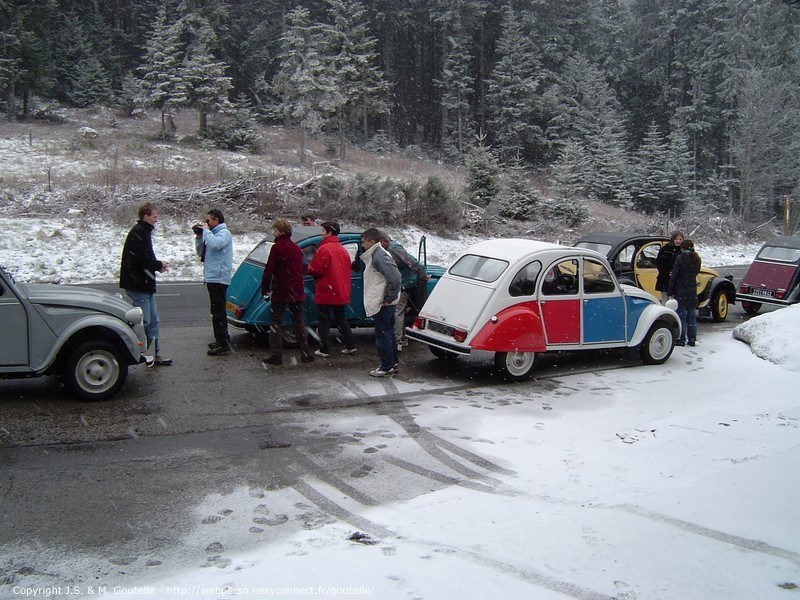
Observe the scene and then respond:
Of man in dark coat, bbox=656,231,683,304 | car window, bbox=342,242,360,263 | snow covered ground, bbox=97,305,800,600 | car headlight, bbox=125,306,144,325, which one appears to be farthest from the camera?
man in dark coat, bbox=656,231,683,304

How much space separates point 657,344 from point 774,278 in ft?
21.6

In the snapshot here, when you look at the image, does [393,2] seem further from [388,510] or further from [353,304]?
[388,510]

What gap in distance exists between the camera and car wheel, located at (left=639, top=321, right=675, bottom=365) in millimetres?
10914

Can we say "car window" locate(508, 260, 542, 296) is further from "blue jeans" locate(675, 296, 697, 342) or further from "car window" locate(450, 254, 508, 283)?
"blue jeans" locate(675, 296, 697, 342)

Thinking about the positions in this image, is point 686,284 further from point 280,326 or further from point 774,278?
point 280,326

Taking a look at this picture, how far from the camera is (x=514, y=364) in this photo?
9633mm

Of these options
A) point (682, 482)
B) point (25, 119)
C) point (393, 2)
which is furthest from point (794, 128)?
point (682, 482)

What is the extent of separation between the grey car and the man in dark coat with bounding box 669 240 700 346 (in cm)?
857

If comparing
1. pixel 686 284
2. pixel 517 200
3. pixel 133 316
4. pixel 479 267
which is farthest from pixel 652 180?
pixel 133 316

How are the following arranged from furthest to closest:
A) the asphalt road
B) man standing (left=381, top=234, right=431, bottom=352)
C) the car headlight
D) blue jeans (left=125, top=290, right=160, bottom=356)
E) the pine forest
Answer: the pine forest
man standing (left=381, top=234, right=431, bottom=352)
blue jeans (left=125, top=290, right=160, bottom=356)
the car headlight
the asphalt road

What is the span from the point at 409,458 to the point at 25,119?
44.9 meters

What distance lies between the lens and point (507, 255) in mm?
9953

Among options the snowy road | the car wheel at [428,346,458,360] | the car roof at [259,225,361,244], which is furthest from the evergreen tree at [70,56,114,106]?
the car wheel at [428,346,458,360]

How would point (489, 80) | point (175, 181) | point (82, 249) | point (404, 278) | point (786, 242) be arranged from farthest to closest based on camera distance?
point (489, 80), point (175, 181), point (82, 249), point (786, 242), point (404, 278)
